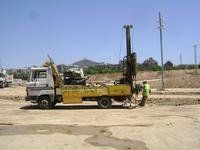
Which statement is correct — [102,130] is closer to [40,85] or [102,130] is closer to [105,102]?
[105,102]

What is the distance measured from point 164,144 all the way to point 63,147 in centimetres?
318

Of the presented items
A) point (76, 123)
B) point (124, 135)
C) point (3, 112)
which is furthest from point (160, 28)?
point (124, 135)

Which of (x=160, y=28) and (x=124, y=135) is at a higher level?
(x=160, y=28)

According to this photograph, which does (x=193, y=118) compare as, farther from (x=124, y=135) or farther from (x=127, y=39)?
(x=127, y=39)

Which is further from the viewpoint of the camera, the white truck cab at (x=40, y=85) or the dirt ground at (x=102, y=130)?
the white truck cab at (x=40, y=85)

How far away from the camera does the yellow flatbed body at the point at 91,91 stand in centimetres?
2752

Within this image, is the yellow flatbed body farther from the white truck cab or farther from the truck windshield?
the truck windshield

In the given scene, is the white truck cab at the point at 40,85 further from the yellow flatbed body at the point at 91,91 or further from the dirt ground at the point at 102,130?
the dirt ground at the point at 102,130

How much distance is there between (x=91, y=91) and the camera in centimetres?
2756

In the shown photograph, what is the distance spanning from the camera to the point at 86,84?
28.8m

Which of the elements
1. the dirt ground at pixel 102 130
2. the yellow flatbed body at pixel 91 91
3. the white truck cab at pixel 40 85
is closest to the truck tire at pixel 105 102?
the yellow flatbed body at pixel 91 91

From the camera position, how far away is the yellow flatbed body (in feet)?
90.3

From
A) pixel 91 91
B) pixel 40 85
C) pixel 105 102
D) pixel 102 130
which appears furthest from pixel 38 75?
pixel 102 130

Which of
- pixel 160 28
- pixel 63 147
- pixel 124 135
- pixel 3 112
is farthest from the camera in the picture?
pixel 160 28
